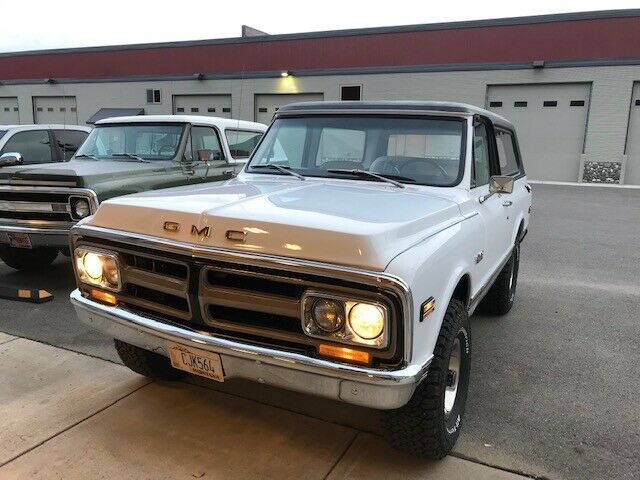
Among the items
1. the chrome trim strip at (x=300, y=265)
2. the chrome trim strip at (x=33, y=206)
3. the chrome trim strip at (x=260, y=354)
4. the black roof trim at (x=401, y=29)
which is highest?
the black roof trim at (x=401, y=29)

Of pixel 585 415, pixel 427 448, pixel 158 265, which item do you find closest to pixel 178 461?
pixel 158 265

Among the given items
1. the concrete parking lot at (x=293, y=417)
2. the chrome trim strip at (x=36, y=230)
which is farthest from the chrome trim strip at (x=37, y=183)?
the concrete parking lot at (x=293, y=417)

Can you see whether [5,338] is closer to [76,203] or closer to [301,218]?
[76,203]

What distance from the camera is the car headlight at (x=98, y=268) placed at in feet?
8.76

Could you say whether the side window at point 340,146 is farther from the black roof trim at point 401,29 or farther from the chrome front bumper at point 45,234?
the black roof trim at point 401,29

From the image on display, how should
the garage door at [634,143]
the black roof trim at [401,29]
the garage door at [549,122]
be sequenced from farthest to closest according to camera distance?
1. the garage door at [549,122]
2. the black roof trim at [401,29]
3. the garage door at [634,143]

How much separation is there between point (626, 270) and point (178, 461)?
6504mm

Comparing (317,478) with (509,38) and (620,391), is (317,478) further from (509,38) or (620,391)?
(509,38)

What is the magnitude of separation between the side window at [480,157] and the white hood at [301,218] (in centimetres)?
57

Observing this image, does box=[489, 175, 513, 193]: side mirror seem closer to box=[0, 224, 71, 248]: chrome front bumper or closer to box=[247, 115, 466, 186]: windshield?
box=[247, 115, 466, 186]: windshield

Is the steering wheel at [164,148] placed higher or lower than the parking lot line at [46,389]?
higher

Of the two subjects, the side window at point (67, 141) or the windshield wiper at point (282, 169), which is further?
the side window at point (67, 141)

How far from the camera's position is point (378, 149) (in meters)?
3.57

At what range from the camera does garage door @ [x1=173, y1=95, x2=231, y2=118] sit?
2445 cm
